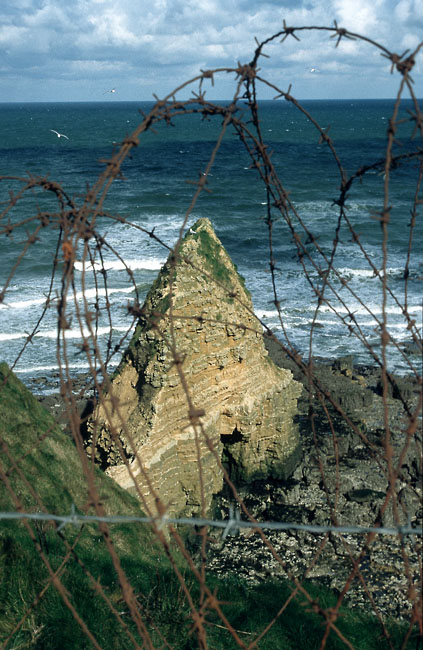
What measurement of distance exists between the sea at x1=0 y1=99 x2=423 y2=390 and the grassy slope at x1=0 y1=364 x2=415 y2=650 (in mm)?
1769

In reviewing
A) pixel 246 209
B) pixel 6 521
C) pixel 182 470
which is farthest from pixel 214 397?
pixel 246 209

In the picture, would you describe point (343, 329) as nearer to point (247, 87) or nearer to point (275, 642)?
point (275, 642)

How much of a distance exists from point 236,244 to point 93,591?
1240 inches

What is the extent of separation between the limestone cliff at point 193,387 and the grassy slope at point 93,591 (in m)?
1.47

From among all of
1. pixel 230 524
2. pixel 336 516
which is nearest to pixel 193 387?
pixel 336 516

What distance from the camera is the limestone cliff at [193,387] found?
901 centimetres

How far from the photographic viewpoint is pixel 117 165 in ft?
8.78

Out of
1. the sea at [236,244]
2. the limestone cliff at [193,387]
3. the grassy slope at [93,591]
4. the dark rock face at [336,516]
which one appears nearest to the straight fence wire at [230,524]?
the sea at [236,244]

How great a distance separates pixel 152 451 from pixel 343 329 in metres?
15.4

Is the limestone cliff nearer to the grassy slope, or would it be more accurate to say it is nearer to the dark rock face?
the dark rock face

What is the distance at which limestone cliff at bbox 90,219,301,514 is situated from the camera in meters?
9.01

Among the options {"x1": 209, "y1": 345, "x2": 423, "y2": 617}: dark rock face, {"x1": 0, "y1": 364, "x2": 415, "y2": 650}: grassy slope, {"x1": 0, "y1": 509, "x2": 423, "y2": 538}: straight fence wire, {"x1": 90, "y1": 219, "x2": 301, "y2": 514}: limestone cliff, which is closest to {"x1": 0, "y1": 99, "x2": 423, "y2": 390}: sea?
{"x1": 0, "y1": 509, "x2": 423, "y2": 538}: straight fence wire

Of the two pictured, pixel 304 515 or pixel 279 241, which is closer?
pixel 304 515

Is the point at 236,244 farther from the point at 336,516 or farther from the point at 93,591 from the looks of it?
the point at 93,591
